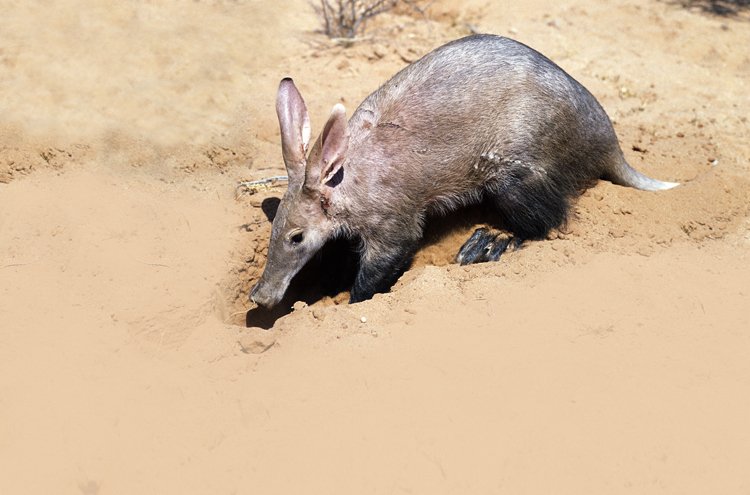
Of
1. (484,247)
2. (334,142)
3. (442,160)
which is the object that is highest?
(334,142)

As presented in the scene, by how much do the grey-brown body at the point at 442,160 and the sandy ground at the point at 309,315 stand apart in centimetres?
31

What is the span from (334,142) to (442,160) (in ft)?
2.75

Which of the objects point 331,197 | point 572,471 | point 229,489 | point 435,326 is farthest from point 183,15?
point 572,471

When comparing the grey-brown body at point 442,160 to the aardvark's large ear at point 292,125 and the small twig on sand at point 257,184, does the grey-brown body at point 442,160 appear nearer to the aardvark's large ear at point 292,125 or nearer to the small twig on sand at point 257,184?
the aardvark's large ear at point 292,125

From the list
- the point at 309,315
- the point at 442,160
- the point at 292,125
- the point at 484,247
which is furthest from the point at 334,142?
the point at 484,247

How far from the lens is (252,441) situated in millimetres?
3473

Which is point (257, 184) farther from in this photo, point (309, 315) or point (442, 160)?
point (309, 315)

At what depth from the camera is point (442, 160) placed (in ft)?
16.9

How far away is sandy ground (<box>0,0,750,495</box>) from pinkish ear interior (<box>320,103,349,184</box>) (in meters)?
0.87

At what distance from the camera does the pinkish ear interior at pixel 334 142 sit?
15.2ft

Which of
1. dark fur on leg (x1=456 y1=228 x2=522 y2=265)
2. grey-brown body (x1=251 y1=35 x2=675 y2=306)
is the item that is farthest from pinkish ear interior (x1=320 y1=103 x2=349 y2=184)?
dark fur on leg (x1=456 y1=228 x2=522 y2=265)

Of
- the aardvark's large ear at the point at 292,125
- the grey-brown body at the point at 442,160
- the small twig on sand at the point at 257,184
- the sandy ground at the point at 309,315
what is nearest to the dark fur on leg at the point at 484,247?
the grey-brown body at the point at 442,160

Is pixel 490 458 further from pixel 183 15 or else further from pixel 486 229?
pixel 183 15

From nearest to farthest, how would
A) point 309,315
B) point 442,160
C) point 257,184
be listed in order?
1. point 309,315
2. point 442,160
3. point 257,184
